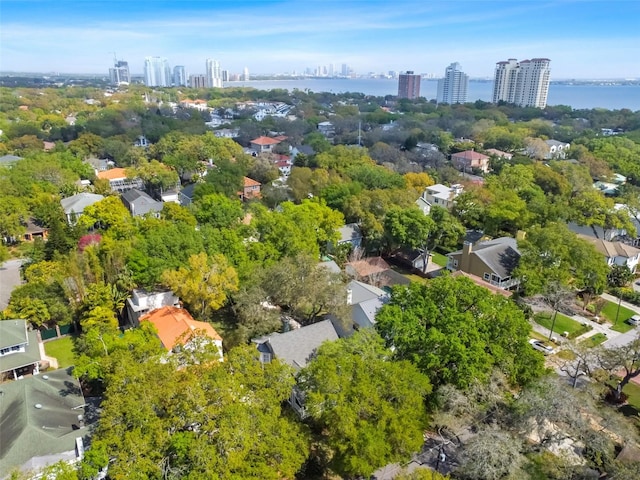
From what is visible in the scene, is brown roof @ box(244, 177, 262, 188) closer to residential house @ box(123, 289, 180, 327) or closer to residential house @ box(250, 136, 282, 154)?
residential house @ box(250, 136, 282, 154)

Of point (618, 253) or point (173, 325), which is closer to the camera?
point (173, 325)

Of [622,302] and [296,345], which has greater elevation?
[296,345]

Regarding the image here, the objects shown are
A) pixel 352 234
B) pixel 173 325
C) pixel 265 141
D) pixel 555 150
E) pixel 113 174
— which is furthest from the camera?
pixel 265 141

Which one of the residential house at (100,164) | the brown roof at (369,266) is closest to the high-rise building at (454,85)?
the residential house at (100,164)

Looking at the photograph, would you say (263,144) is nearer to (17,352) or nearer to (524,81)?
(17,352)

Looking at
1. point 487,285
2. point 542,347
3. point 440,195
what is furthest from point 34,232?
point 542,347

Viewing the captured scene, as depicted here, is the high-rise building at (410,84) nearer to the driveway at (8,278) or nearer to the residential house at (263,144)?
the residential house at (263,144)

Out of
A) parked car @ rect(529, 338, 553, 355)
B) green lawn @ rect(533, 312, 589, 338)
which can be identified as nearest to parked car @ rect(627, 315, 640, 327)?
green lawn @ rect(533, 312, 589, 338)
